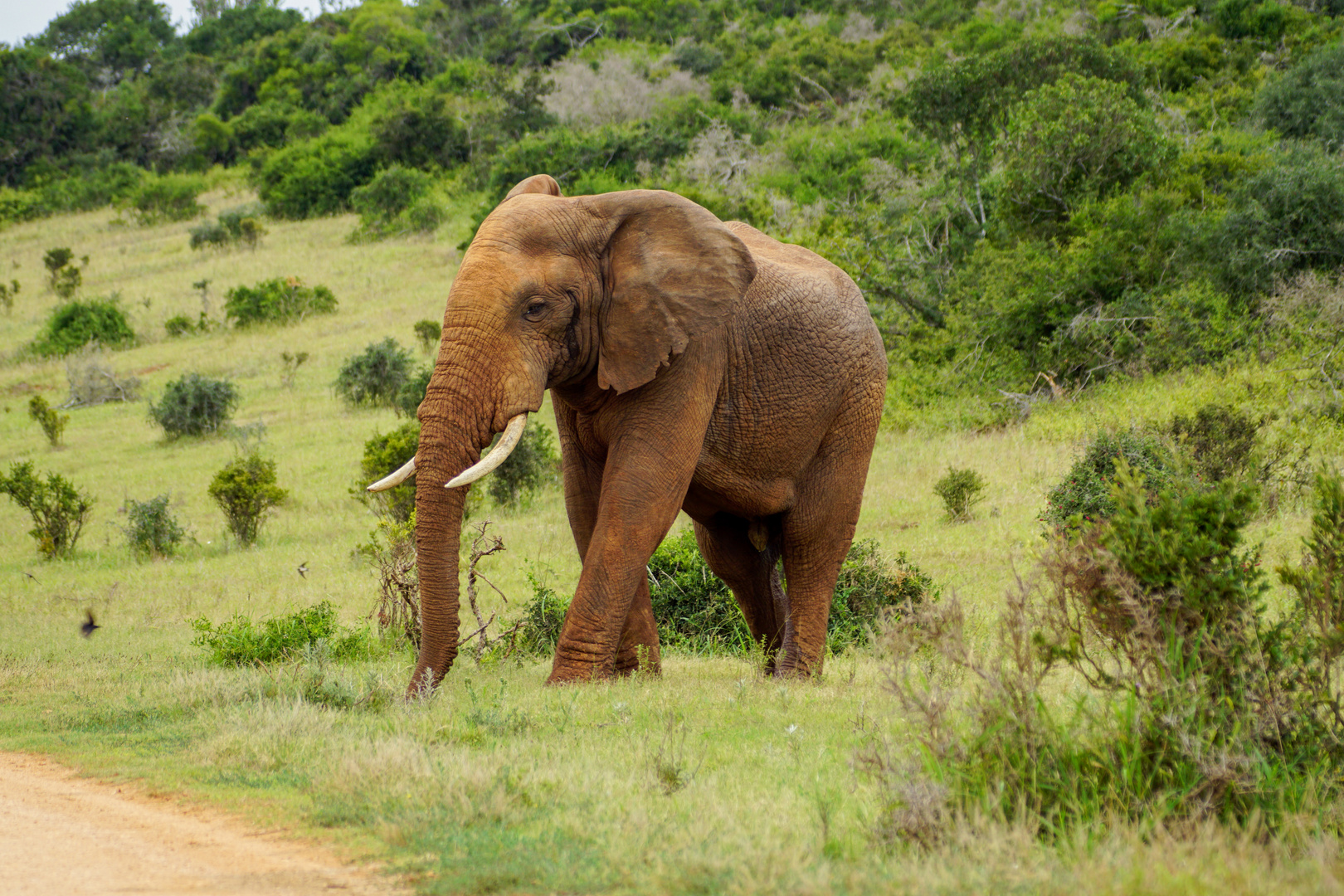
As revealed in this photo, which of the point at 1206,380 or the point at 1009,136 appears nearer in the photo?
the point at 1206,380

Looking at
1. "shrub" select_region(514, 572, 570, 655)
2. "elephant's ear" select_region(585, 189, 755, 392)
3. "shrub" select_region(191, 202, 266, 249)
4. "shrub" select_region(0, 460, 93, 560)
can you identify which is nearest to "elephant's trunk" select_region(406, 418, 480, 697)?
"elephant's ear" select_region(585, 189, 755, 392)

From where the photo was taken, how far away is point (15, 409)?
25703 mm

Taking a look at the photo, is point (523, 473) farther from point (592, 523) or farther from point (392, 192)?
point (392, 192)

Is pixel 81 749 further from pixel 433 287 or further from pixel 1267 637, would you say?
pixel 433 287

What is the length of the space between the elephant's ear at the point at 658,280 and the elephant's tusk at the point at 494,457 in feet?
1.81

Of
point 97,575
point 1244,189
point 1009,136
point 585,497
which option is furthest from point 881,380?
point 1009,136

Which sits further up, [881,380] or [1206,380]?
[881,380]

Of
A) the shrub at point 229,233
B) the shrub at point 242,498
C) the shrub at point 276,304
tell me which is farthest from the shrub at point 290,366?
the shrub at point 229,233

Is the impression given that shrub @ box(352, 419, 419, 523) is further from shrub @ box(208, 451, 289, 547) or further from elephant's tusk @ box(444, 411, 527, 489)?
elephant's tusk @ box(444, 411, 527, 489)

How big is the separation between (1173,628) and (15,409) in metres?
26.0

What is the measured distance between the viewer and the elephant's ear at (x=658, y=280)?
6.62 metres

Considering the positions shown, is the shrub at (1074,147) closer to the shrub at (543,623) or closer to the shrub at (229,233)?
the shrub at (543,623)

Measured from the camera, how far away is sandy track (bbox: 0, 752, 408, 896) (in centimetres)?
386

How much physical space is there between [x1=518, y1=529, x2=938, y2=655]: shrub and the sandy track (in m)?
4.94
